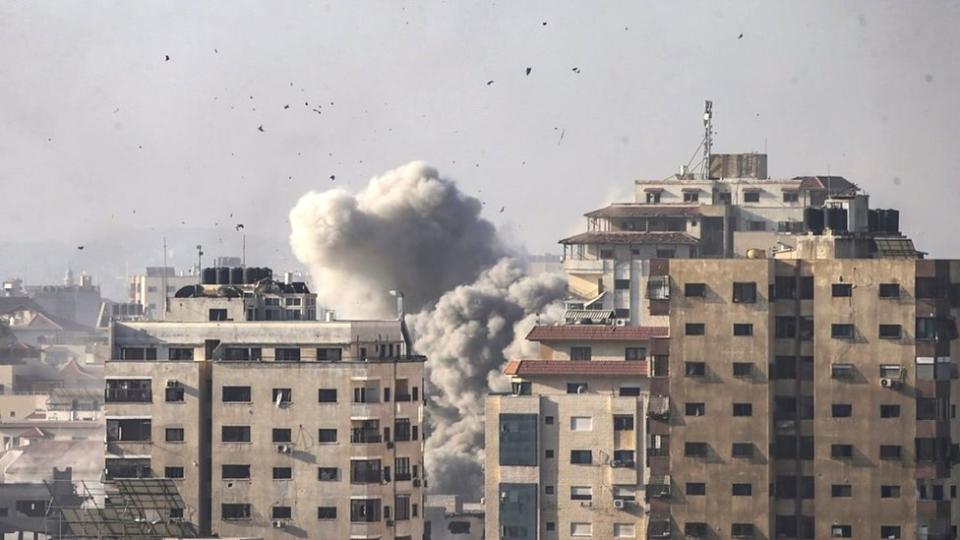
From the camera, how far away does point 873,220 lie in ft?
322

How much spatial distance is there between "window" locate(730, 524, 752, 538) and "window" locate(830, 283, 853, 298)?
6807 mm

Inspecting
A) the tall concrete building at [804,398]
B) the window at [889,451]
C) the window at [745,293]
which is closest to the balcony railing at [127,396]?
the tall concrete building at [804,398]

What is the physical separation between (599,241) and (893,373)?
61915 mm

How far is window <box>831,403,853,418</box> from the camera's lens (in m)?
90.2

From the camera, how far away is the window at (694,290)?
91438 mm

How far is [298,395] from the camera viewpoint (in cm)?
10131

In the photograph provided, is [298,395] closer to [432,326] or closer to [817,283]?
[817,283]

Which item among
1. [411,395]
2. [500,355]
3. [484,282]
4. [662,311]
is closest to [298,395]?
[411,395]

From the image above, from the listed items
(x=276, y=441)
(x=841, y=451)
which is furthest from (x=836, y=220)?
(x=276, y=441)

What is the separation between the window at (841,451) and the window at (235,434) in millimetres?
20185

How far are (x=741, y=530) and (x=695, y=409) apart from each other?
3688mm

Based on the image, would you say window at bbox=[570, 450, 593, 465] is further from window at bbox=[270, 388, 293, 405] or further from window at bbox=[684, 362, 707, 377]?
window at bbox=[684, 362, 707, 377]

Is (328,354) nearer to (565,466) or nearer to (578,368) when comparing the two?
(565,466)

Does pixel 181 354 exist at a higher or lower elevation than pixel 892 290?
lower
